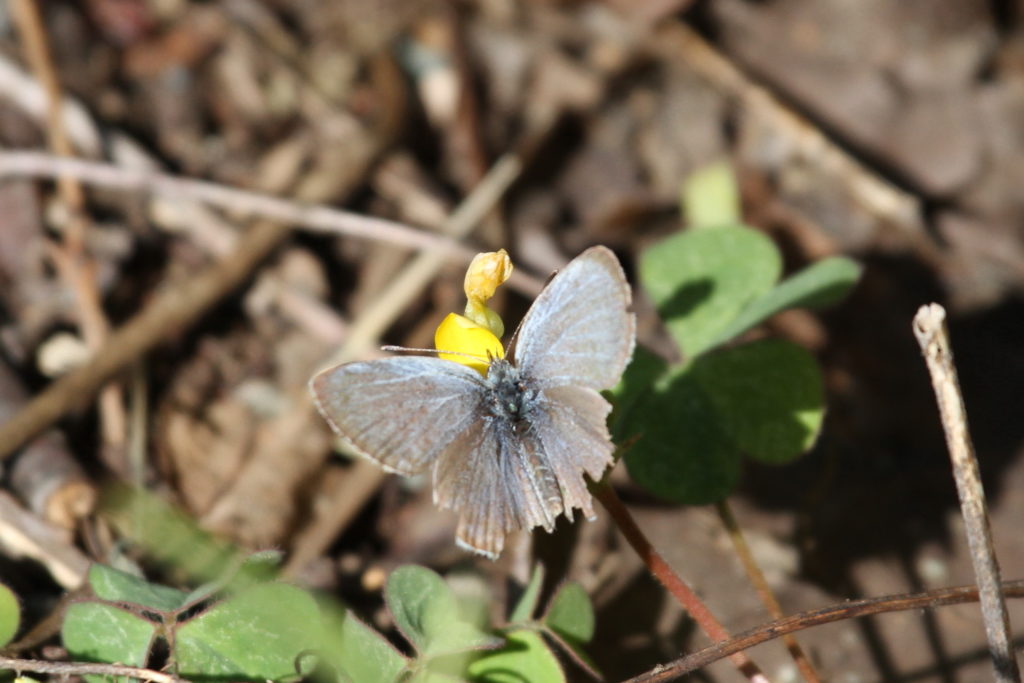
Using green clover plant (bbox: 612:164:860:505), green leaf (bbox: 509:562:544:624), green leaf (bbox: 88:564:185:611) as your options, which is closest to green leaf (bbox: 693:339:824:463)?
green clover plant (bbox: 612:164:860:505)

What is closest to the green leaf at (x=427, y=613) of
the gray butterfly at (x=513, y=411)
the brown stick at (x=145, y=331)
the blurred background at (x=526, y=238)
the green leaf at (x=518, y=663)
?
the green leaf at (x=518, y=663)

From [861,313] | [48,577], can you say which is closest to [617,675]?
[48,577]

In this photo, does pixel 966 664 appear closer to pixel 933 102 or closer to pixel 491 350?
pixel 491 350

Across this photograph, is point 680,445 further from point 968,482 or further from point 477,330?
point 968,482

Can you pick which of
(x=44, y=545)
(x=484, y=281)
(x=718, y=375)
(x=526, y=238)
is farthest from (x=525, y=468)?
(x=526, y=238)

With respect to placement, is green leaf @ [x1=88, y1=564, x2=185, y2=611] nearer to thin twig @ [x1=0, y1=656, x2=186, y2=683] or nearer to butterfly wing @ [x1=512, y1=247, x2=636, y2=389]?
thin twig @ [x1=0, y1=656, x2=186, y2=683]

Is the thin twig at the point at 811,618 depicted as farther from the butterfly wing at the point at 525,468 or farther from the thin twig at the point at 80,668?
the thin twig at the point at 80,668
